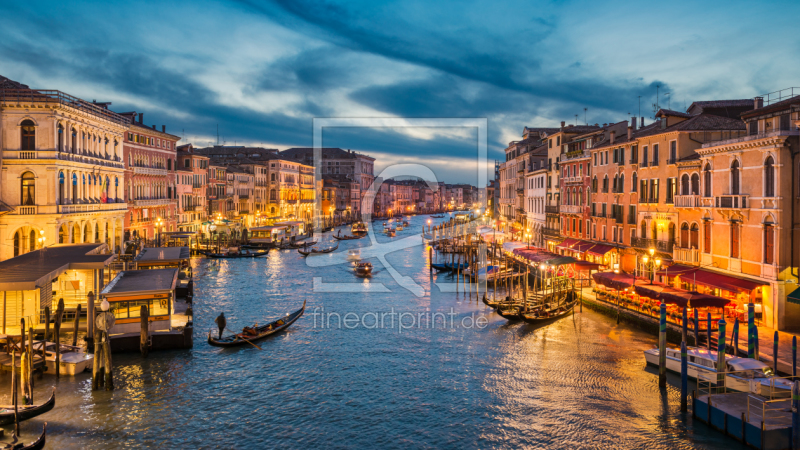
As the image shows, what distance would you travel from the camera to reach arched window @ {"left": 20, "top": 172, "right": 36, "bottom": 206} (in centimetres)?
2603

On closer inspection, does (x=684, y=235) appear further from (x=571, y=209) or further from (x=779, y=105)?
(x=571, y=209)

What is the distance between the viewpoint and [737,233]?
67.5ft

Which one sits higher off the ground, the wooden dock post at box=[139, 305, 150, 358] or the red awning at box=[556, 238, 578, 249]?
the red awning at box=[556, 238, 578, 249]

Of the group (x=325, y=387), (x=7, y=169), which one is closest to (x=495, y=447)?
(x=325, y=387)

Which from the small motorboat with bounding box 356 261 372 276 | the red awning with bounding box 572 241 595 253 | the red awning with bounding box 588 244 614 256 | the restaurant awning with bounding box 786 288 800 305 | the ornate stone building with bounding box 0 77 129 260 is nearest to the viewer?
the restaurant awning with bounding box 786 288 800 305

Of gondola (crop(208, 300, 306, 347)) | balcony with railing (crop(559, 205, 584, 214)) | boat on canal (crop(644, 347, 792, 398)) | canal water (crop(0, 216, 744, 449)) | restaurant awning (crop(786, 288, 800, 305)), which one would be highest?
balcony with railing (crop(559, 205, 584, 214))

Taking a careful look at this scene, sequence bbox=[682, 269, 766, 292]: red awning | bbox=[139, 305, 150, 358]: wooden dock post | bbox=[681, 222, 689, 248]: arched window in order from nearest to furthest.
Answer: bbox=[139, 305, 150, 358]: wooden dock post
bbox=[682, 269, 766, 292]: red awning
bbox=[681, 222, 689, 248]: arched window

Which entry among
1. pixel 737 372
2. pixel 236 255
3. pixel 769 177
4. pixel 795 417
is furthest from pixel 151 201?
pixel 795 417

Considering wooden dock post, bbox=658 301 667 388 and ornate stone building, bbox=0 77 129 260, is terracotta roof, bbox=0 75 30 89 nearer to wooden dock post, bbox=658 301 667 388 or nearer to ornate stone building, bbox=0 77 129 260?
ornate stone building, bbox=0 77 129 260

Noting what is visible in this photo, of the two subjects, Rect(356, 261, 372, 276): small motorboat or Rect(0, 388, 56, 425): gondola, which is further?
Rect(356, 261, 372, 276): small motorboat

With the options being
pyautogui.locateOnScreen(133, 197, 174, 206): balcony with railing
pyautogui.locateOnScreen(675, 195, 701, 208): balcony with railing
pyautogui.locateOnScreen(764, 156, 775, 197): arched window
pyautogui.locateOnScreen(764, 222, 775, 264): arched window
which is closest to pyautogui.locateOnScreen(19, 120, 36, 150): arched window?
pyautogui.locateOnScreen(133, 197, 174, 206): balcony with railing

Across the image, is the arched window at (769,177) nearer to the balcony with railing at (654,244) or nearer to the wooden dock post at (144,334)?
the balcony with railing at (654,244)

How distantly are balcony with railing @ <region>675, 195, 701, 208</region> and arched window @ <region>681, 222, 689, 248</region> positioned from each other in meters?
0.90

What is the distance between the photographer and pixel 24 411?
12.9 meters
